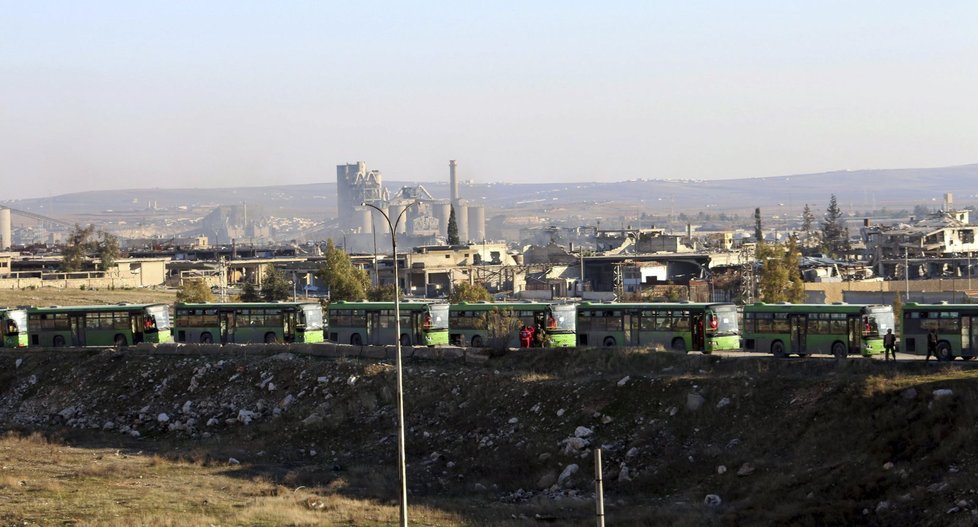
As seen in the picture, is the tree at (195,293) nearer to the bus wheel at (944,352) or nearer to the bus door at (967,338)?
the bus wheel at (944,352)

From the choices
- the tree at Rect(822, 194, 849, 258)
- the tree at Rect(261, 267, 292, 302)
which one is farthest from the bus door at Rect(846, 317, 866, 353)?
the tree at Rect(822, 194, 849, 258)

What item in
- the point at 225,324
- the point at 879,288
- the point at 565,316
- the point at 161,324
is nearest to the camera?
the point at 565,316

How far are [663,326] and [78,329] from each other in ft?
84.0

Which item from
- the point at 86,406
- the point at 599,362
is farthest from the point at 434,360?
the point at 86,406

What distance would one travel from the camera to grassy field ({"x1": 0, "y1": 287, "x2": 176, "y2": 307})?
Answer: 8131cm

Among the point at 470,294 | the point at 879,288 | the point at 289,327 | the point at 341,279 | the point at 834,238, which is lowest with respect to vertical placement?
the point at 879,288

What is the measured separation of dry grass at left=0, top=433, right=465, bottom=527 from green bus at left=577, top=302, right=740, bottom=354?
49.5 ft

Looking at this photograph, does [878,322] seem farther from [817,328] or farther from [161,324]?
[161,324]

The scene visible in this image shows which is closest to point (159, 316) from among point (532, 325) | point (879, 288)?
point (532, 325)

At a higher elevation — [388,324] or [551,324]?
[551,324]

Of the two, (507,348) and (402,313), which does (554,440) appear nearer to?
(507,348)

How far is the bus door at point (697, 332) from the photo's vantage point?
4322 centimetres

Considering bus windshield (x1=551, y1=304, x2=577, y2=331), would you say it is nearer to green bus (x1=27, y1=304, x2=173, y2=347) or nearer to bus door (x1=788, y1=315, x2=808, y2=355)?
bus door (x1=788, y1=315, x2=808, y2=355)

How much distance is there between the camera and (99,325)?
5497 cm
